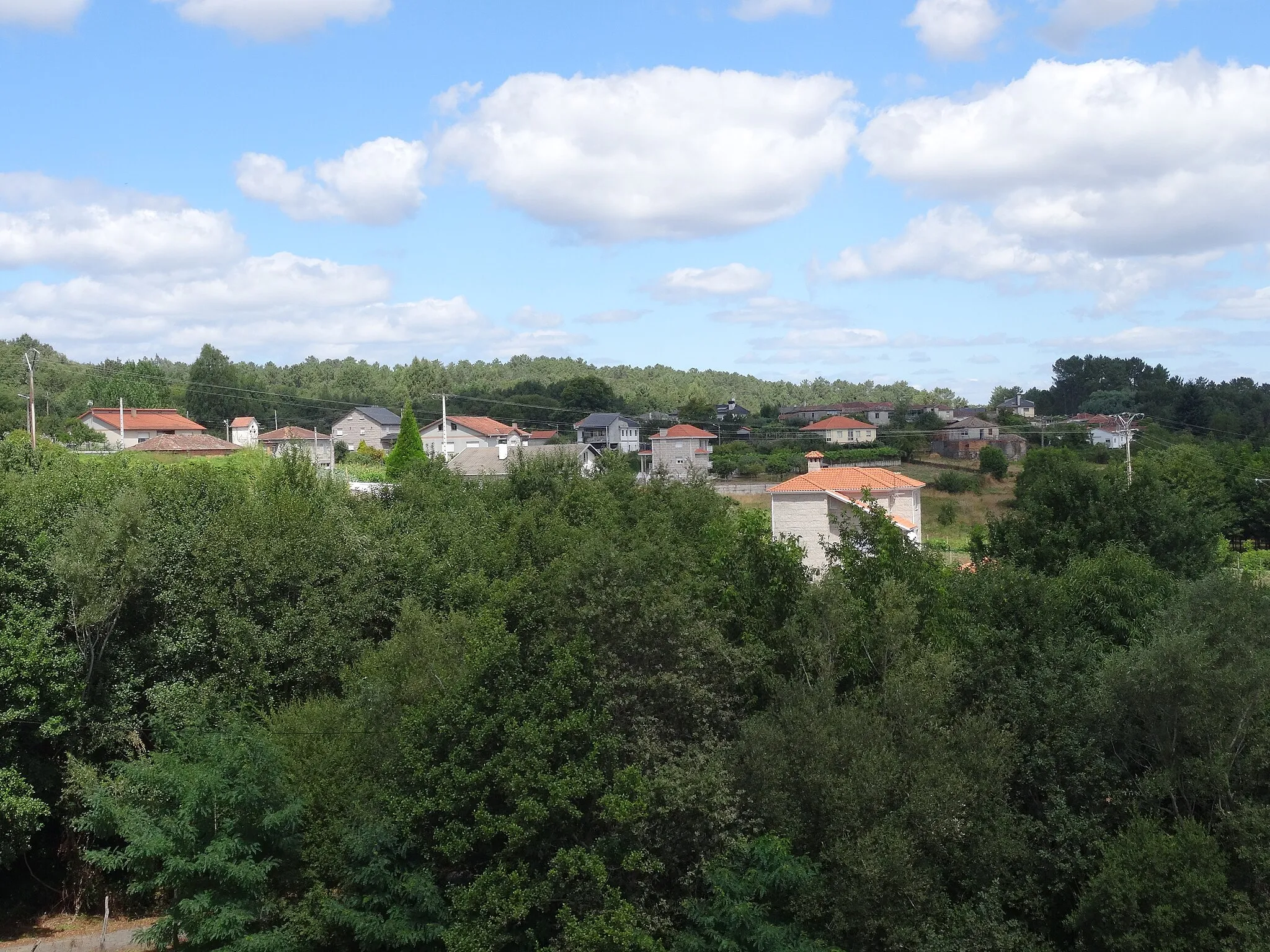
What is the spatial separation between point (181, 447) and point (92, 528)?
27.3m

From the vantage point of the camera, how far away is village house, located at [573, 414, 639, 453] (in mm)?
83062

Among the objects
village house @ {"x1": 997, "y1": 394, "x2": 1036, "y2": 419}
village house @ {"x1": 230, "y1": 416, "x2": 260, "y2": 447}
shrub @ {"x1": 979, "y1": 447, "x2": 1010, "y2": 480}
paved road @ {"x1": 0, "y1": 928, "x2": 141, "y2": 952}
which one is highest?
village house @ {"x1": 997, "y1": 394, "x2": 1036, "y2": 419}

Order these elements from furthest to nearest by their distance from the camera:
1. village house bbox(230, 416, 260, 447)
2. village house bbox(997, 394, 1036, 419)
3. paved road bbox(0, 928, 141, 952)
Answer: village house bbox(997, 394, 1036, 419) < village house bbox(230, 416, 260, 447) < paved road bbox(0, 928, 141, 952)

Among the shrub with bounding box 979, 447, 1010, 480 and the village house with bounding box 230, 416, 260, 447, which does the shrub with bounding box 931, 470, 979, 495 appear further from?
the village house with bounding box 230, 416, 260, 447

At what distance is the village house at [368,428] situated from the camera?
273ft

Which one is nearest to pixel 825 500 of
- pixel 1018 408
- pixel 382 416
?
pixel 382 416

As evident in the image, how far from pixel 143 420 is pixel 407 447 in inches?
958

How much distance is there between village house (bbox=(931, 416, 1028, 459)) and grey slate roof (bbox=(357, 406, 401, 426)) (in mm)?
44287

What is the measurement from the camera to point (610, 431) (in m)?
83.2

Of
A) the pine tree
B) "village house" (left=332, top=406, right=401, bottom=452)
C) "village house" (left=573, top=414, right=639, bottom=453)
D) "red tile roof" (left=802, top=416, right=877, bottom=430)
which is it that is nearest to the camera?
the pine tree

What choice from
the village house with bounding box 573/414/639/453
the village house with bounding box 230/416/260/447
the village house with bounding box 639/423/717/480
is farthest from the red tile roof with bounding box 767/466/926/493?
the village house with bounding box 230/416/260/447

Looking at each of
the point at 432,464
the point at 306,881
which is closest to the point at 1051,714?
the point at 306,881

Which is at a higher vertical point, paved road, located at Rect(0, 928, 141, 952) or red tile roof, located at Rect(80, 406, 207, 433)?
red tile roof, located at Rect(80, 406, 207, 433)

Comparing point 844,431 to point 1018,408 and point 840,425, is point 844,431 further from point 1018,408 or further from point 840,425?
point 1018,408
